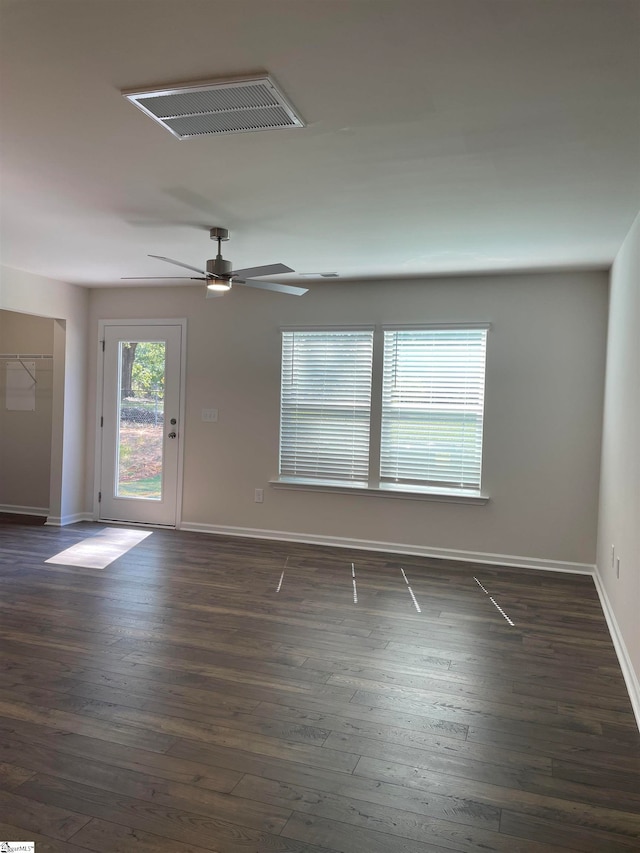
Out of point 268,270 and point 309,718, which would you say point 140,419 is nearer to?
point 268,270

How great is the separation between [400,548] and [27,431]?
14.5ft

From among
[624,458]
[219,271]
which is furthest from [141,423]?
[624,458]

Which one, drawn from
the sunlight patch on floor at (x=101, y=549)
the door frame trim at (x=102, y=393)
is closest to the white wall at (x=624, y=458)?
the sunlight patch on floor at (x=101, y=549)

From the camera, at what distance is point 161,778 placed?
2164mm

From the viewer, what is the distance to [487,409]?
5.18 metres

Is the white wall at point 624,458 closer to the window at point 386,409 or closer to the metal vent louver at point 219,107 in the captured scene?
the window at point 386,409

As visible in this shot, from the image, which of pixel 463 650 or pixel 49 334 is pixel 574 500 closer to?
pixel 463 650

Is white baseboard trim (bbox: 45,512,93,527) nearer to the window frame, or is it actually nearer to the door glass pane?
the door glass pane

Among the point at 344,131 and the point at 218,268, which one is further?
the point at 218,268

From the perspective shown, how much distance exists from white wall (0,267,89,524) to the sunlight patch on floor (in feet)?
2.11

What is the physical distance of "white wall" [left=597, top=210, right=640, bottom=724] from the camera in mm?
3018

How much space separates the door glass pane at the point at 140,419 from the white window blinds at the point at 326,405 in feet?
4.54

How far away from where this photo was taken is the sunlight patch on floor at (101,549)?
4902 mm

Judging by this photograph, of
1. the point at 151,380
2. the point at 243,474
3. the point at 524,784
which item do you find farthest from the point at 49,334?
the point at 524,784
